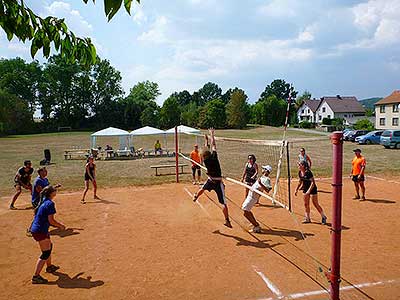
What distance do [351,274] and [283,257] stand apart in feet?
4.43

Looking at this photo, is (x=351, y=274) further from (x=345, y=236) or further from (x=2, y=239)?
(x=2, y=239)

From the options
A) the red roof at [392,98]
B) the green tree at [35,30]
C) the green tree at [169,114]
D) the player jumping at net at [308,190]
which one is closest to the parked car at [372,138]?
the red roof at [392,98]

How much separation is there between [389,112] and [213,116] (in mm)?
29926

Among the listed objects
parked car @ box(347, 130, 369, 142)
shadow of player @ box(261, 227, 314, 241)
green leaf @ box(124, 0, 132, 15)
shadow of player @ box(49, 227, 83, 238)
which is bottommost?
shadow of player @ box(49, 227, 83, 238)

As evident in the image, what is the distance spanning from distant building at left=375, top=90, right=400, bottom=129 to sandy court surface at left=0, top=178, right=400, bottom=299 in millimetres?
50930

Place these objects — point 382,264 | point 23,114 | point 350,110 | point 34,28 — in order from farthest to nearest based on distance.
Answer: point 350,110 < point 23,114 < point 382,264 < point 34,28

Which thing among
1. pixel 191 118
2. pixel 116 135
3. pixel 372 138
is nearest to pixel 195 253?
pixel 116 135

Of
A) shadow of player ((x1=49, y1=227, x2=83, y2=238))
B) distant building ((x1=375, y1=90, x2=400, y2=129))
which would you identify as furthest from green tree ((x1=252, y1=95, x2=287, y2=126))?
shadow of player ((x1=49, y1=227, x2=83, y2=238))

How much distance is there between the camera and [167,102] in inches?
2832

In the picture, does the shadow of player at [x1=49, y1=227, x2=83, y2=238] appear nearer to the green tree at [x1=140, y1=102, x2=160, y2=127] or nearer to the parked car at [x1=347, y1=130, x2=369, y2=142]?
the parked car at [x1=347, y1=130, x2=369, y2=142]

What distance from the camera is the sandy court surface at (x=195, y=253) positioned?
6074 mm

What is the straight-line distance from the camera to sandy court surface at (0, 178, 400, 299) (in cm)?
607

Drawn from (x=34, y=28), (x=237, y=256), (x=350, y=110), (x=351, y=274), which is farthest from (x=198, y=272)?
(x=350, y=110)

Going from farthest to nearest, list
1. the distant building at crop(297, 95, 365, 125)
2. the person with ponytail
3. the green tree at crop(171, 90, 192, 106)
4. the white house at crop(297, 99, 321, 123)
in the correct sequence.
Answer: the green tree at crop(171, 90, 192, 106), the white house at crop(297, 99, 321, 123), the distant building at crop(297, 95, 365, 125), the person with ponytail
